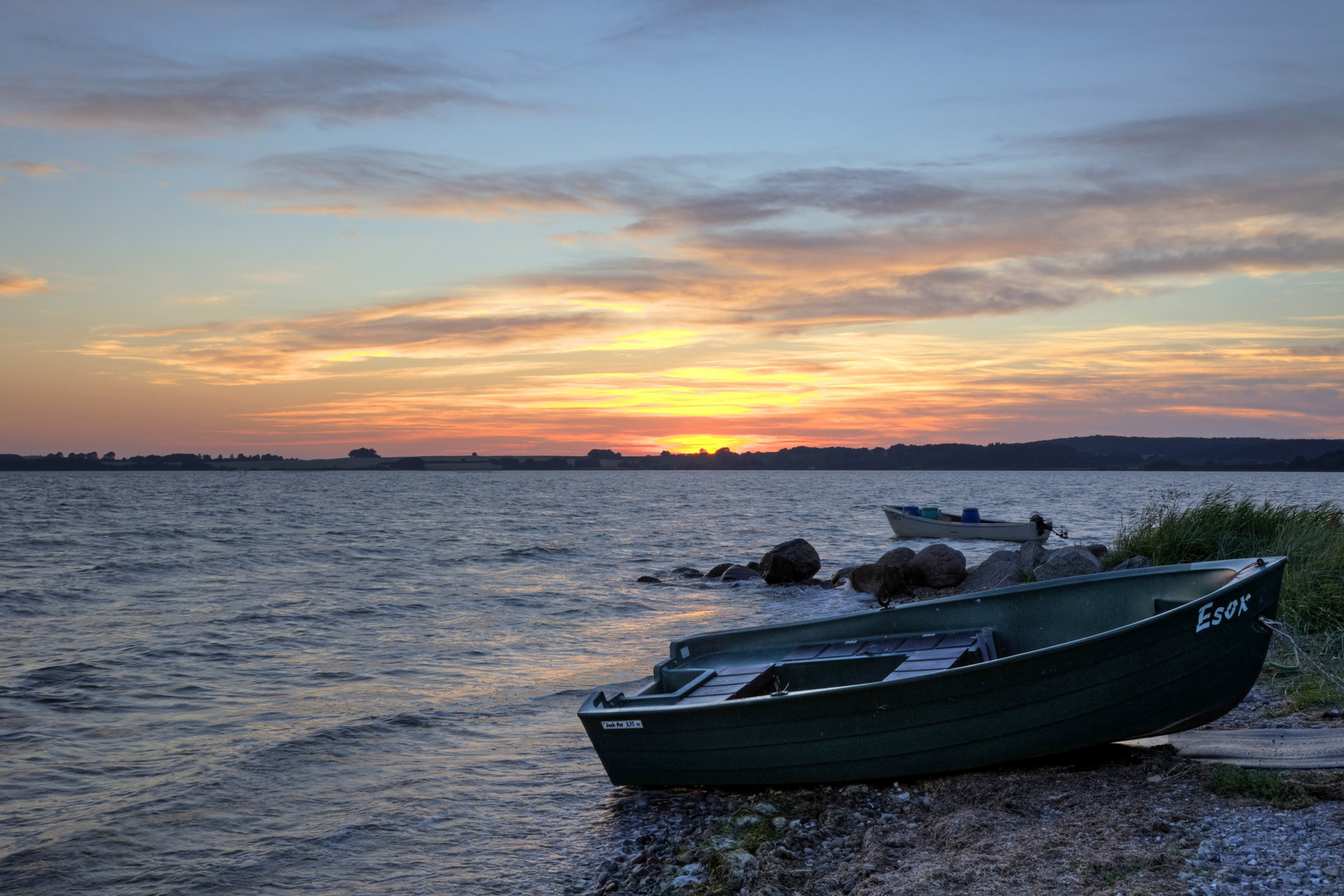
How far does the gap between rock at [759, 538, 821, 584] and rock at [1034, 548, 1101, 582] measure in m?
11.0

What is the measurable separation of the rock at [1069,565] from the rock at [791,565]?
11024 millimetres

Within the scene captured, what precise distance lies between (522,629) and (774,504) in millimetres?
63326

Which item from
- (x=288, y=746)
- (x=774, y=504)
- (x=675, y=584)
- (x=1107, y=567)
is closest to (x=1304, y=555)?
(x=1107, y=567)

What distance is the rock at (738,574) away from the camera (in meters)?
27.9

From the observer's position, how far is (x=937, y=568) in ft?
71.9

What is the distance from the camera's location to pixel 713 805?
26.9 ft

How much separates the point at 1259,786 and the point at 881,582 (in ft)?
54.3

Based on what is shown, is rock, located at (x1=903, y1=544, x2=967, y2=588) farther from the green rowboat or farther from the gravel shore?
the gravel shore

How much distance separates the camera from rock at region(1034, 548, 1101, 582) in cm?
1505

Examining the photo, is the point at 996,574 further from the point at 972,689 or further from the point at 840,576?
the point at 972,689

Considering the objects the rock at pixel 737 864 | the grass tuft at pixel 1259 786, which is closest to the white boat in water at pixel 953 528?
the grass tuft at pixel 1259 786

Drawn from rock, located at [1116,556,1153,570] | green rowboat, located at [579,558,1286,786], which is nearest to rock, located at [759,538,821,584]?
rock, located at [1116,556,1153,570]

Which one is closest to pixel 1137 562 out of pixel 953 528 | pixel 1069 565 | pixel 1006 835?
pixel 1069 565

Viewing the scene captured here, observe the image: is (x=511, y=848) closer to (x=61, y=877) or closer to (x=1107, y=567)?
(x=61, y=877)
